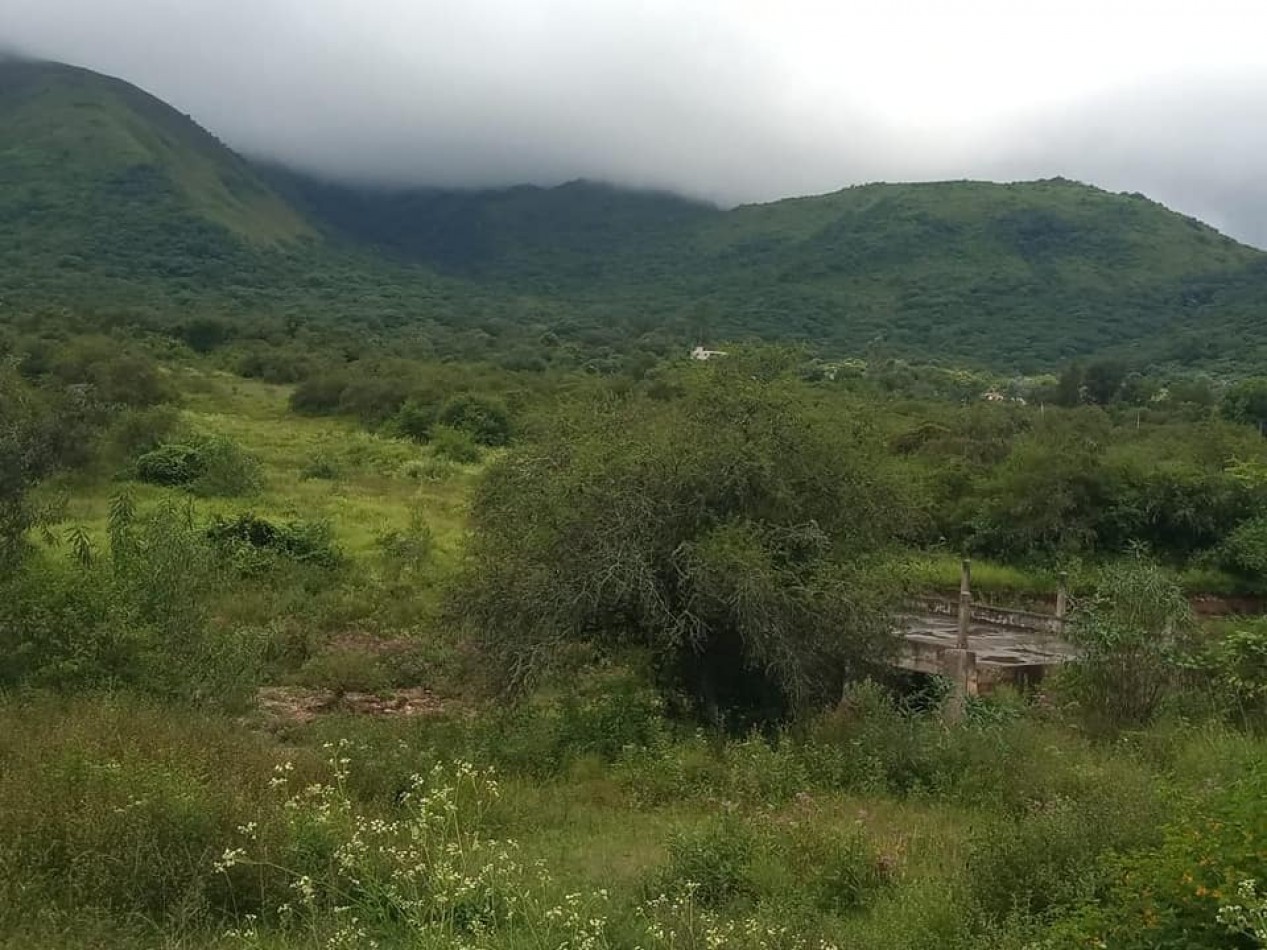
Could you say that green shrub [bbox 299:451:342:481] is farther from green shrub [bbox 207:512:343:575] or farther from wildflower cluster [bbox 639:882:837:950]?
wildflower cluster [bbox 639:882:837:950]

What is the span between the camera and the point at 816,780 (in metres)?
11.1

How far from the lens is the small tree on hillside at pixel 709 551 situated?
12.9 meters

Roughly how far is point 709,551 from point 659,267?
501 ft

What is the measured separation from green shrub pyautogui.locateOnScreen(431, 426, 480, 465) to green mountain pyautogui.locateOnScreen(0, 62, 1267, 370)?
38462mm

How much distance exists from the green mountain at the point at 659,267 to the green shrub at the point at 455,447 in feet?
126

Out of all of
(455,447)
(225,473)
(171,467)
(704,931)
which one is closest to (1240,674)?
(704,931)

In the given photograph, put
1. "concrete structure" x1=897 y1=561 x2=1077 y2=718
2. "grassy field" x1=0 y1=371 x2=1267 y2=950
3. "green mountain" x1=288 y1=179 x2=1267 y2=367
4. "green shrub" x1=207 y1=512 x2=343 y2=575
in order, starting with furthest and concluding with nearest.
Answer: "green mountain" x1=288 y1=179 x2=1267 y2=367, "green shrub" x1=207 y1=512 x2=343 y2=575, "concrete structure" x1=897 y1=561 x2=1077 y2=718, "grassy field" x1=0 y1=371 x2=1267 y2=950

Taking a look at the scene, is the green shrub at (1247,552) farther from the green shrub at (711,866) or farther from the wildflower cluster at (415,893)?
the wildflower cluster at (415,893)

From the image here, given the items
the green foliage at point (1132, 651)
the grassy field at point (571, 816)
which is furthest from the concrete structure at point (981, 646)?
the green foliage at point (1132, 651)

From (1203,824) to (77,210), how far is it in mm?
131329

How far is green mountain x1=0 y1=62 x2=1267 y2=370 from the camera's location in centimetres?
10350

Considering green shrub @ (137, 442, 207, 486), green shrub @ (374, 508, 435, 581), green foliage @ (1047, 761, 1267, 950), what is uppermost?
green foliage @ (1047, 761, 1267, 950)

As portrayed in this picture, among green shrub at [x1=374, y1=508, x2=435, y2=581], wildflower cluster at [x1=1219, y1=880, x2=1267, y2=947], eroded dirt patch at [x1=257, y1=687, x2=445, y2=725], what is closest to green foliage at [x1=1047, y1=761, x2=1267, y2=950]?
wildflower cluster at [x1=1219, y1=880, x2=1267, y2=947]

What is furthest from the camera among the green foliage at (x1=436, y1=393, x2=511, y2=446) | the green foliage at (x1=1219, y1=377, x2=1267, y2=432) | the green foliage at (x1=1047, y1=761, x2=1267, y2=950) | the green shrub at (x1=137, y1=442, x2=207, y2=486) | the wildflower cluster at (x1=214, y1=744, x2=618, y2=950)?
the green foliage at (x1=1219, y1=377, x2=1267, y2=432)
